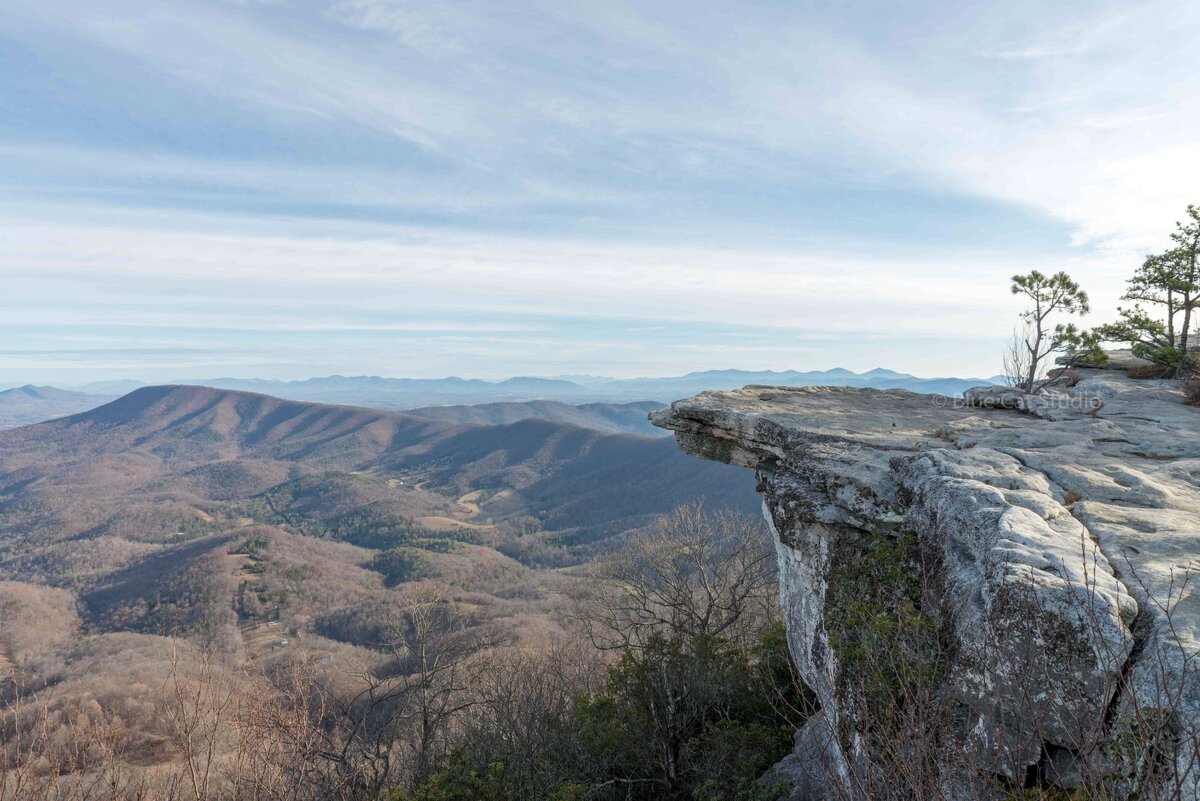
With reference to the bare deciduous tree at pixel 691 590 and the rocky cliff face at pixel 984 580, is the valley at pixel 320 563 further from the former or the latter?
the rocky cliff face at pixel 984 580

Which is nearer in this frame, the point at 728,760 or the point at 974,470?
the point at 974,470

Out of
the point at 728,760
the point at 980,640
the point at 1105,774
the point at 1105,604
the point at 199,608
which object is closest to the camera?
the point at 1105,774

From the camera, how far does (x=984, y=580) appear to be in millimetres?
6496

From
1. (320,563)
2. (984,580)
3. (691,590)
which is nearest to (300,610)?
(320,563)

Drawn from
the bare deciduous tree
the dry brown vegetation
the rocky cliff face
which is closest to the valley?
the dry brown vegetation

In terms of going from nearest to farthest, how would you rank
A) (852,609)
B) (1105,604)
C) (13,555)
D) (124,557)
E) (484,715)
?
(1105,604) < (852,609) < (484,715) < (124,557) < (13,555)

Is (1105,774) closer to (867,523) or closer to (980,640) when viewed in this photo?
(980,640)

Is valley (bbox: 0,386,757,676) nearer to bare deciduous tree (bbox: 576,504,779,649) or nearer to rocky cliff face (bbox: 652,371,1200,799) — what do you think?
bare deciduous tree (bbox: 576,504,779,649)

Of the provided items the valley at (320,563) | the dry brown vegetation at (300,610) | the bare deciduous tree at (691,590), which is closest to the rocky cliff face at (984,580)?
the bare deciduous tree at (691,590)

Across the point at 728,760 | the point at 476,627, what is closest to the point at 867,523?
the point at 728,760

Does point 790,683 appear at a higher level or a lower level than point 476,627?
higher

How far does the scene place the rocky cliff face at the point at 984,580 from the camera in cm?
487

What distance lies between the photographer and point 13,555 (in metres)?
168

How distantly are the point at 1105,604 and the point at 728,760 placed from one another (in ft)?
38.0
